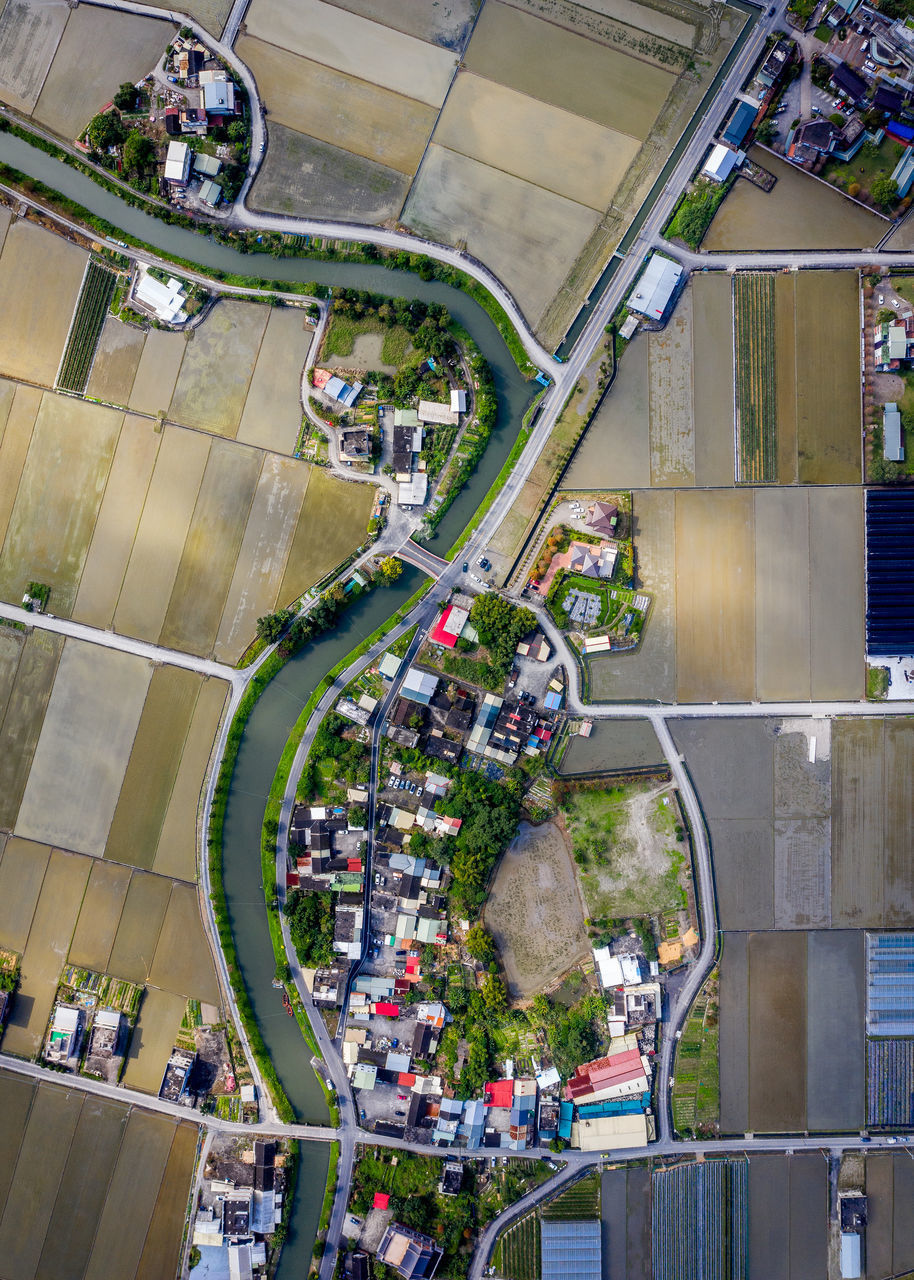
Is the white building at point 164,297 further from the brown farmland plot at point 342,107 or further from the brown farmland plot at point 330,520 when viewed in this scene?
the brown farmland plot at point 330,520

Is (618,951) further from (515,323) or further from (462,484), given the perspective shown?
(515,323)

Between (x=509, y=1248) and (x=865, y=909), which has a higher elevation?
(x=865, y=909)

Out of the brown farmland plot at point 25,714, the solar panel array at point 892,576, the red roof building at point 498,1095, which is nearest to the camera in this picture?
the red roof building at point 498,1095

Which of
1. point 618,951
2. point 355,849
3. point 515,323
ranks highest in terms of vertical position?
point 515,323

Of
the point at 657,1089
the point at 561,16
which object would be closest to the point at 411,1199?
the point at 657,1089

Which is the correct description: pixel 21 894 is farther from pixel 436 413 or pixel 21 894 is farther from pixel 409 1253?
pixel 436 413

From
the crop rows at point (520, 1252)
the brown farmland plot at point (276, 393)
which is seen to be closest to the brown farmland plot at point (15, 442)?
the brown farmland plot at point (276, 393)

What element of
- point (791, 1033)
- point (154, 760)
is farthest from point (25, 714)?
point (791, 1033)
